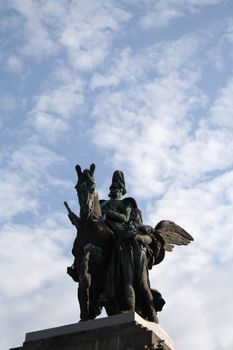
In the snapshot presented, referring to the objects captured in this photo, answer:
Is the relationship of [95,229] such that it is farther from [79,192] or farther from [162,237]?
[162,237]

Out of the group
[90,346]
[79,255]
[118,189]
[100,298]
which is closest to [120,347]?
[90,346]

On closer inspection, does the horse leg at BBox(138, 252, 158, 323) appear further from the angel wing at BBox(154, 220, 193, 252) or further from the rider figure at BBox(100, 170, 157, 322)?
the angel wing at BBox(154, 220, 193, 252)

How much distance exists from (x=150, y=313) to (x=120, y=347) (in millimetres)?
1779

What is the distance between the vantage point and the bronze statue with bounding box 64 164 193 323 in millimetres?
13156

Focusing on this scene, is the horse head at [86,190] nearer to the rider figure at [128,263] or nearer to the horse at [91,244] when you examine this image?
the horse at [91,244]

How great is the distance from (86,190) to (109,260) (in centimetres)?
149

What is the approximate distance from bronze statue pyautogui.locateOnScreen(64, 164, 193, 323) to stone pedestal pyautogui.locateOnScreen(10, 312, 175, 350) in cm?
74

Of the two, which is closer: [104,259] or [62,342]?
[62,342]

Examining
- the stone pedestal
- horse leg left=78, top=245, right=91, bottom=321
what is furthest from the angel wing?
the stone pedestal

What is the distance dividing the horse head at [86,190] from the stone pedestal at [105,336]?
236 centimetres

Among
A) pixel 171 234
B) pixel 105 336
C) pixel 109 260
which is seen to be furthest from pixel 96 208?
pixel 105 336

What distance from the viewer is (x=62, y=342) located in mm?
12055

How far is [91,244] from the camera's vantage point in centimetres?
1347

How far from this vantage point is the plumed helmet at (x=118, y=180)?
15.4 meters
